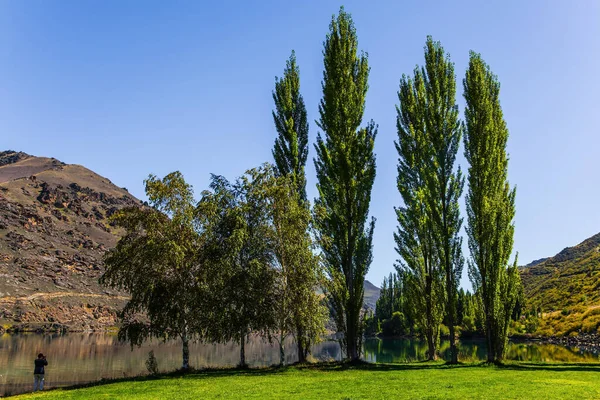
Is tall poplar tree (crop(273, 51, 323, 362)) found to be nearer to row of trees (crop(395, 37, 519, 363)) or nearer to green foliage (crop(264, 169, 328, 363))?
green foliage (crop(264, 169, 328, 363))

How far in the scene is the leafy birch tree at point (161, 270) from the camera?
80.5 feet

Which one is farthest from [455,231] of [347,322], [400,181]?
[347,322]

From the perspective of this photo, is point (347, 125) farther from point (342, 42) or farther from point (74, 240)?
point (74, 240)

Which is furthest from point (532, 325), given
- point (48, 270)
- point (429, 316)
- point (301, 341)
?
point (48, 270)

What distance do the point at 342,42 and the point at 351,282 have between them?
662 inches

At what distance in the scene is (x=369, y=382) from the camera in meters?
18.1

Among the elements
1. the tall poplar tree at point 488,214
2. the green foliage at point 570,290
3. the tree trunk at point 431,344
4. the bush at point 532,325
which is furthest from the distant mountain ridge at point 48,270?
the tall poplar tree at point 488,214

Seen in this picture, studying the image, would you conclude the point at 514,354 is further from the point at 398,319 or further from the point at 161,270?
the point at 398,319

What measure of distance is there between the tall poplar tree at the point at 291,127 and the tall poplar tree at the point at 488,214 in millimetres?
11523

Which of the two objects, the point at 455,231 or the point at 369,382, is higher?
the point at 455,231

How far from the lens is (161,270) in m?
24.7

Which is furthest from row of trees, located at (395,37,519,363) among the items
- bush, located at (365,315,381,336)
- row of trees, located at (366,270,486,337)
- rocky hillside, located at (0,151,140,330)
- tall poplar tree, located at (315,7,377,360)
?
rocky hillside, located at (0,151,140,330)

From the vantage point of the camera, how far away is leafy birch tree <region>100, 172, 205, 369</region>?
24.5m

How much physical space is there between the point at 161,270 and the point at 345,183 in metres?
12.6
